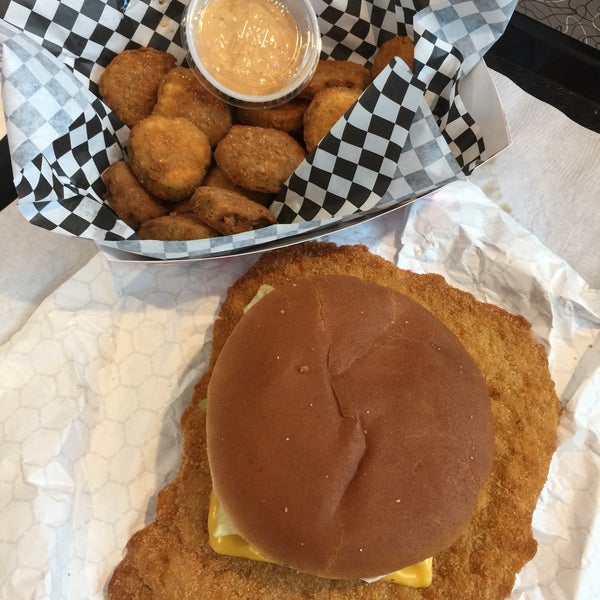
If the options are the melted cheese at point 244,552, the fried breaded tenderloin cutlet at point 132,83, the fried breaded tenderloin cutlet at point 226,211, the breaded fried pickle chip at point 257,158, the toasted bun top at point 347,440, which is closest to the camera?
the toasted bun top at point 347,440

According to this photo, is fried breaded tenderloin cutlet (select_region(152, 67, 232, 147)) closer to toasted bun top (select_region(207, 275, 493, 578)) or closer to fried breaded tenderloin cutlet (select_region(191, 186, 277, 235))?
fried breaded tenderloin cutlet (select_region(191, 186, 277, 235))

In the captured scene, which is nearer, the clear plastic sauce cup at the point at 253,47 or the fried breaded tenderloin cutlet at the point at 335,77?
the clear plastic sauce cup at the point at 253,47

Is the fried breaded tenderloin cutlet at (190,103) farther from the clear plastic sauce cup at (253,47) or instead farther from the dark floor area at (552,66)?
the dark floor area at (552,66)

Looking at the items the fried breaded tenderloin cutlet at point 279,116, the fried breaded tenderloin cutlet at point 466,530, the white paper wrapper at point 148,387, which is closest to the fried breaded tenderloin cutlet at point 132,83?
the fried breaded tenderloin cutlet at point 279,116

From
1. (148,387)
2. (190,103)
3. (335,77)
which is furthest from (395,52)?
(148,387)

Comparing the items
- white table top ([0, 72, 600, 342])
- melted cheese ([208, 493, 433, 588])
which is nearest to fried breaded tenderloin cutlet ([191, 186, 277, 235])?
melted cheese ([208, 493, 433, 588])

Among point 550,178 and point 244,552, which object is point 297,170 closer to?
point 550,178
